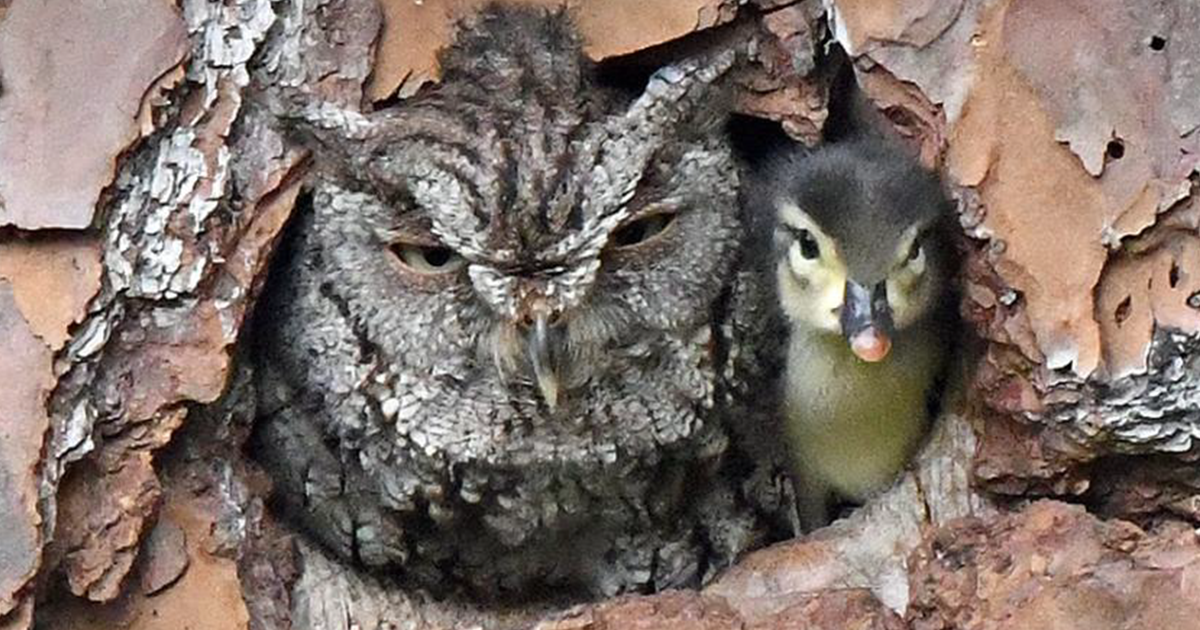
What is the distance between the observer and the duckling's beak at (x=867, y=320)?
2.28m

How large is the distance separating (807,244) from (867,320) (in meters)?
0.16

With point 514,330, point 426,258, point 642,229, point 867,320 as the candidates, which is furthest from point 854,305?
point 426,258

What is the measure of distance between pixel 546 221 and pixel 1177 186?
2.11ft

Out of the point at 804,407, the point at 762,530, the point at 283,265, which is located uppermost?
the point at 283,265

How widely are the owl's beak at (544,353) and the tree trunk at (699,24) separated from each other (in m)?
0.24

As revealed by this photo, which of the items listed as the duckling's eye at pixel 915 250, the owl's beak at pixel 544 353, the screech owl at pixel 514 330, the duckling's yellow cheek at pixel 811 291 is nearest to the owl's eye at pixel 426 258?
the screech owl at pixel 514 330

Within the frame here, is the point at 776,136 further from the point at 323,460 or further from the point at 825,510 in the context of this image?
the point at 323,460

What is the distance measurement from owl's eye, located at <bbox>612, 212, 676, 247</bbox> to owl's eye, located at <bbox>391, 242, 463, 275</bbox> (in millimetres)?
181

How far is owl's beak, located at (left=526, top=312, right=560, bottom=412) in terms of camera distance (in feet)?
7.43

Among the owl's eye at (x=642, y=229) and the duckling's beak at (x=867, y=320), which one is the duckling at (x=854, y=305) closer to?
the duckling's beak at (x=867, y=320)

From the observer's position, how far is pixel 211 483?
2.34 m

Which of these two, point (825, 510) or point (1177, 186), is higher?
point (1177, 186)

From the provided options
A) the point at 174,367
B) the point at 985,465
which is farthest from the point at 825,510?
the point at 174,367

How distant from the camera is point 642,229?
2422mm
